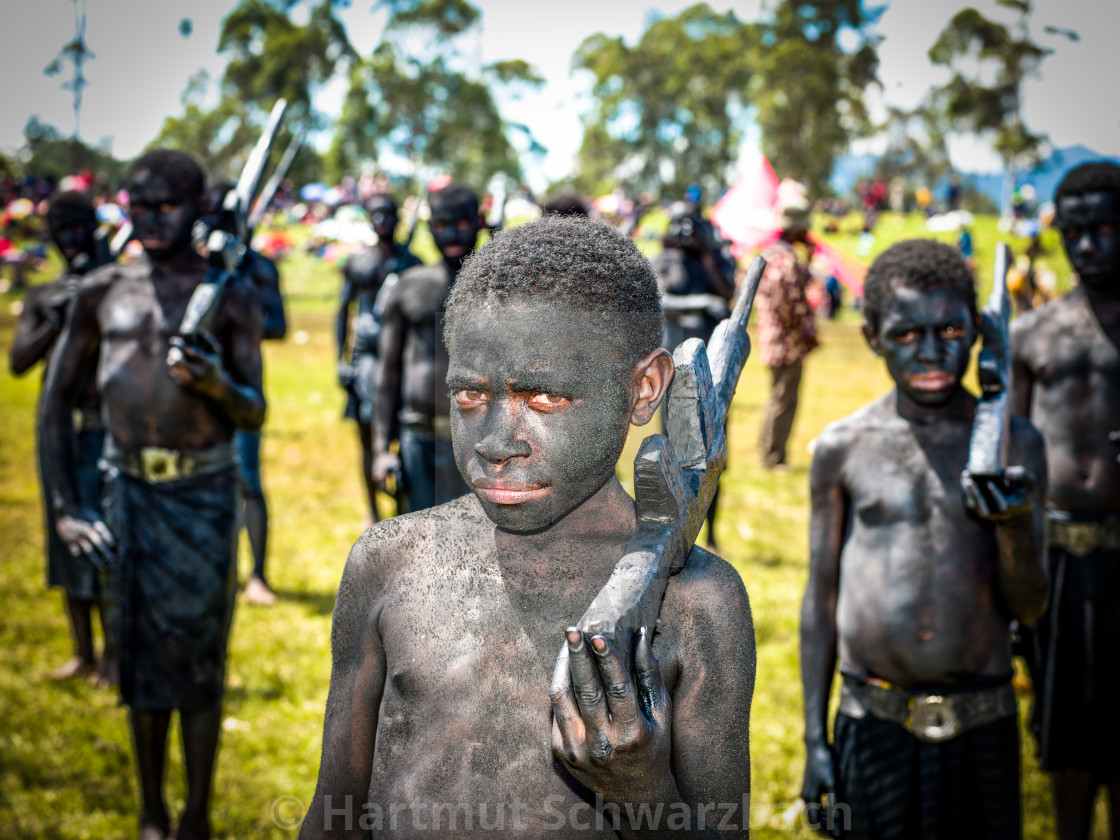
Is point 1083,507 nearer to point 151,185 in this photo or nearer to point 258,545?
point 151,185

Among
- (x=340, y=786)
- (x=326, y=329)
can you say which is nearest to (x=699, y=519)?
(x=340, y=786)

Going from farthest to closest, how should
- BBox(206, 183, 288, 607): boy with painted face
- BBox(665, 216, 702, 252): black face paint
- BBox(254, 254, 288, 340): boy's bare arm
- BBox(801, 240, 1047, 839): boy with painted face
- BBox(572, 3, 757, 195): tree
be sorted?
BBox(572, 3, 757, 195): tree → BBox(665, 216, 702, 252): black face paint → BBox(254, 254, 288, 340): boy's bare arm → BBox(206, 183, 288, 607): boy with painted face → BBox(801, 240, 1047, 839): boy with painted face

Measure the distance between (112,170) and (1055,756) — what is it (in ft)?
228

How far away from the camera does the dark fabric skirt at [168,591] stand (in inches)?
155

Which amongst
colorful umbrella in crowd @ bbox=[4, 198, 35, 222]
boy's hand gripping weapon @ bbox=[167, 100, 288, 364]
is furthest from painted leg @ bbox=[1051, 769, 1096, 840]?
colorful umbrella in crowd @ bbox=[4, 198, 35, 222]

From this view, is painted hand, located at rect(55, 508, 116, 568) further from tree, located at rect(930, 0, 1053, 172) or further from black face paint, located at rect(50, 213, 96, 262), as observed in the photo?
tree, located at rect(930, 0, 1053, 172)

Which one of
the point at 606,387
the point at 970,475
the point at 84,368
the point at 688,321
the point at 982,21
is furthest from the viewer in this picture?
the point at 982,21

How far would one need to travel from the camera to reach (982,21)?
42281 mm

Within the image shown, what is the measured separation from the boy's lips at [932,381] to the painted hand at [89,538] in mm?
3091

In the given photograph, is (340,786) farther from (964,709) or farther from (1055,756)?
(1055,756)

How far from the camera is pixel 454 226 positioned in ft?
18.3

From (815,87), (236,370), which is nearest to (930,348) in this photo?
(236,370)

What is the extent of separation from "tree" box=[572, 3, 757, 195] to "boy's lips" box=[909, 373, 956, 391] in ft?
184

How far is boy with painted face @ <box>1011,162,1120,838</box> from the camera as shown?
3.96 meters
